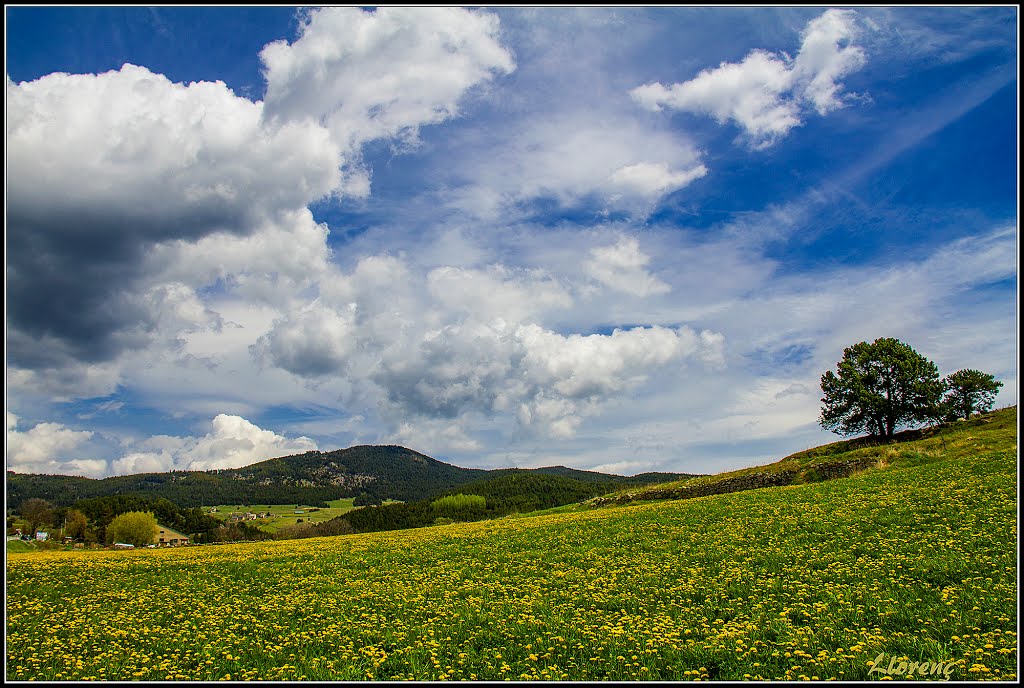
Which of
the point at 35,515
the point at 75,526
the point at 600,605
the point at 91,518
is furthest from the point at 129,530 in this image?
the point at 600,605

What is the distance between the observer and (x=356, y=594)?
22.3 metres

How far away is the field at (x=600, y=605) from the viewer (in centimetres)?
1304

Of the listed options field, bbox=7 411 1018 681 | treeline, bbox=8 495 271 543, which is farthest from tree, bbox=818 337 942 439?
treeline, bbox=8 495 271 543

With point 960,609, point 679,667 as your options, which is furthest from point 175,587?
point 960,609

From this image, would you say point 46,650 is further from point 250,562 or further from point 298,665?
point 250,562

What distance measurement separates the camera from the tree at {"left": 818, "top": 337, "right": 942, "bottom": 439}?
250ft

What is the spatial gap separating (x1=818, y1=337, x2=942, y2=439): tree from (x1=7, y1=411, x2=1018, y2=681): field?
49.0 meters

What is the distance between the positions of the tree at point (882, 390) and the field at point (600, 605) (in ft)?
161

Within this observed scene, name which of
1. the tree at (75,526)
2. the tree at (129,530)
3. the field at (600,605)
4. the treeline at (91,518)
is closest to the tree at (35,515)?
the treeline at (91,518)

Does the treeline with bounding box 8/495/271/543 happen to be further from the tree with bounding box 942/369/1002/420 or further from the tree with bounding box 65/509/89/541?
the tree with bounding box 942/369/1002/420

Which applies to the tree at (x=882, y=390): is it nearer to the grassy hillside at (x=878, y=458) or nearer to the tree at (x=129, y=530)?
the grassy hillside at (x=878, y=458)

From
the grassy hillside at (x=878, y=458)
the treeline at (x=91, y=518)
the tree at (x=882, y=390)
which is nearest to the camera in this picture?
the grassy hillside at (x=878, y=458)

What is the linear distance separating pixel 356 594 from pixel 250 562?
568 inches

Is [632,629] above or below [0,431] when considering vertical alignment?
A: below
